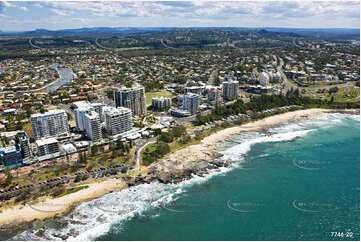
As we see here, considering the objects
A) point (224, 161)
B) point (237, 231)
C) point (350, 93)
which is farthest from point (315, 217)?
point (350, 93)

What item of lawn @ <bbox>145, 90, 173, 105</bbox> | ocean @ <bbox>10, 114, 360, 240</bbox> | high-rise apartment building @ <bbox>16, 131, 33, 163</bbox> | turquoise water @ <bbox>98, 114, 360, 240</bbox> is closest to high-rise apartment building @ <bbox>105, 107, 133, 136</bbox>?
high-rise apartment building @ <bbox>16, 131, 33, 163</bbox>

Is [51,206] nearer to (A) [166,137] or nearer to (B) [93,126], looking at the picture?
(B) [93,126]

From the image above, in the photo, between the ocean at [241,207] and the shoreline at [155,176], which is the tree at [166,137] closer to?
the shoreline at [155,176]

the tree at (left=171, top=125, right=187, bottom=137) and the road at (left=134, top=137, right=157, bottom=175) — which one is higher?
the tree at (left=171, top=125, right=187, bottom=137)

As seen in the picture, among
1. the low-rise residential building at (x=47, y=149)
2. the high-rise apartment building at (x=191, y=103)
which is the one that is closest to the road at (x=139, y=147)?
the low-rise residential building at (x=47, y=149)

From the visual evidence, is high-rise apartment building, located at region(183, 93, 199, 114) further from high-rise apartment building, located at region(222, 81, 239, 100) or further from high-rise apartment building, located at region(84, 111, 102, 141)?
high-rise apartment building, located at region(84, 111, 102, 141)
